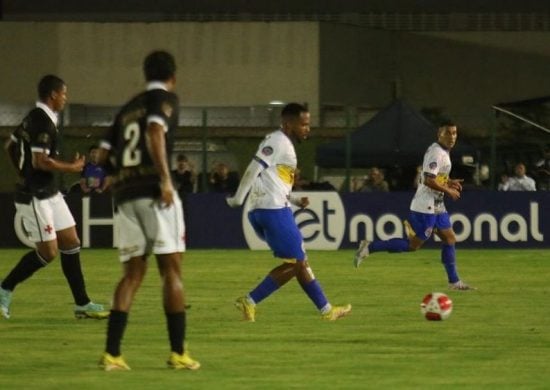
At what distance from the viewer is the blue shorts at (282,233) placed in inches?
595

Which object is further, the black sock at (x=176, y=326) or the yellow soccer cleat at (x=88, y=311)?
the yellow soccer cleat at (x=88, y=311)

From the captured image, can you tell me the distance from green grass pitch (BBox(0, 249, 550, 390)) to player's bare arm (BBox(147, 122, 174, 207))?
122 centimetres

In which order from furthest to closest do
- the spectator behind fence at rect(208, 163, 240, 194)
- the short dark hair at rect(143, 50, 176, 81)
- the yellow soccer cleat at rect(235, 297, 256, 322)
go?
the spectator behind fence at rect(208, 163, 240, 194) → the yellow soccer cleat at rect(235, 297, 256, 322) → the short dark hair at rect(143, 50, 176, 81)

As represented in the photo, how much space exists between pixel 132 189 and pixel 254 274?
Result: 10693mm

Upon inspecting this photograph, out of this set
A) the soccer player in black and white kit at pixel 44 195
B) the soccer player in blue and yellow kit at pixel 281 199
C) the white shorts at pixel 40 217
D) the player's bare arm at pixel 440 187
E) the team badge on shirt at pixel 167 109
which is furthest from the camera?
the player's bare arm at pixel 440 187

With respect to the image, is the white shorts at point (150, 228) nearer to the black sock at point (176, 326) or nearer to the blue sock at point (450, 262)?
the black sock at point (176, 326)

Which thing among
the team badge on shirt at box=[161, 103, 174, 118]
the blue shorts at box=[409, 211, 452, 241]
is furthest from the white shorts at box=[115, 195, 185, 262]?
the blue shorts at box=[409, 211, 452, 241]

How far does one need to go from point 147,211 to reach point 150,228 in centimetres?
12

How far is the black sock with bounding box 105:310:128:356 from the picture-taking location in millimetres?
11656

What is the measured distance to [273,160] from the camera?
1512cm

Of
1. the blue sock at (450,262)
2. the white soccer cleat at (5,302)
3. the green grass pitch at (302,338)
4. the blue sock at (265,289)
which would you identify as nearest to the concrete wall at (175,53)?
the green grass pitch at (302,338)

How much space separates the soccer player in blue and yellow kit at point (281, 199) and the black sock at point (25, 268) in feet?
6.11

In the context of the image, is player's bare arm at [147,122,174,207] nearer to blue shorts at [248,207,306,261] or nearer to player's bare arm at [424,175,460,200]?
blue shorts at [248,207,306,261]

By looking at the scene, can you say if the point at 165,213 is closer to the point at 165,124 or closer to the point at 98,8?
the point at 165,124
